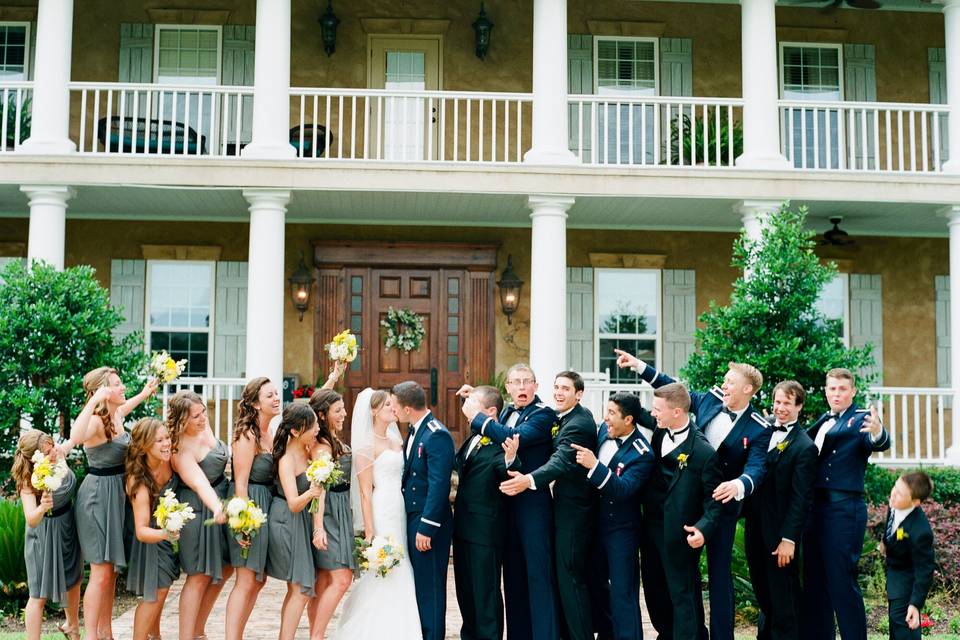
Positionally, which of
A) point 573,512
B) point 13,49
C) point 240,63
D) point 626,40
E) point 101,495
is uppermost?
point 626,40

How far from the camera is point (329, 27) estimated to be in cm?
1402

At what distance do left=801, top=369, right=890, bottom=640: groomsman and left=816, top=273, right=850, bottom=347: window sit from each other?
29.3ft

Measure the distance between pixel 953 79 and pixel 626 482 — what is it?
31.1ft

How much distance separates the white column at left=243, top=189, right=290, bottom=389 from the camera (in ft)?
38.4

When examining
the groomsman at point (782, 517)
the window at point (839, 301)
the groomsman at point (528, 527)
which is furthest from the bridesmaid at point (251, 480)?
the window at point (839, 301)

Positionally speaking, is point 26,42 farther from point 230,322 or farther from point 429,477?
point 429,477

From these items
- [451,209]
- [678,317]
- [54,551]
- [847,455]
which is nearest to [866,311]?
[678,317]

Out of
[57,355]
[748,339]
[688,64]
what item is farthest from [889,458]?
[57,355]

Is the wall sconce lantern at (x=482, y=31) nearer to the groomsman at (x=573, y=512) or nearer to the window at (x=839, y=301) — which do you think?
the window at (x=839, y=301)

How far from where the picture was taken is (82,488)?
249 inches

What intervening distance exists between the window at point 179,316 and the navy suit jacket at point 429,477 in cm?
853

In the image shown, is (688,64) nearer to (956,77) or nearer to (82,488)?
(956,77)

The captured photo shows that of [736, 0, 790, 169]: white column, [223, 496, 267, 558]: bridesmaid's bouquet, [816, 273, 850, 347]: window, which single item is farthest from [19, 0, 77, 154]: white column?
[816, 273, 850, 347]: window

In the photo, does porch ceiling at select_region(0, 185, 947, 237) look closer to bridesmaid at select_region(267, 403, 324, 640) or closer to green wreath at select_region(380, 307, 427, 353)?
green wreath at select_region(380, 307, 427, 353)
